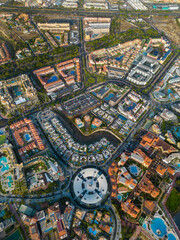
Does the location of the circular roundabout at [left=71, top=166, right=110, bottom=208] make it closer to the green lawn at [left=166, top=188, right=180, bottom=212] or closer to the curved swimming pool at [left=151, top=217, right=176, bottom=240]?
the curved swimming pool at [left=151, top=217, right=176, bottom=240]

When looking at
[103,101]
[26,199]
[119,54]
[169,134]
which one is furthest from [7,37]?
[169,134]

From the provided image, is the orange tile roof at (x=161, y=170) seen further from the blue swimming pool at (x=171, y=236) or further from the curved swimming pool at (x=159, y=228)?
the blue swimming pool at (x=171, y=236)

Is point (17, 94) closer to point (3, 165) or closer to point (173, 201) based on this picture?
point (3, 165)

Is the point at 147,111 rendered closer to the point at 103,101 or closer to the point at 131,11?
the point at 103,101

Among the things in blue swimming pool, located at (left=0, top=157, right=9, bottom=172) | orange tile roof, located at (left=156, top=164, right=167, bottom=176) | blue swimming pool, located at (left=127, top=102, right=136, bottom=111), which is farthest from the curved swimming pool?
blue swimming pool, located at (left=0, top=157, right=9, bottom=172)

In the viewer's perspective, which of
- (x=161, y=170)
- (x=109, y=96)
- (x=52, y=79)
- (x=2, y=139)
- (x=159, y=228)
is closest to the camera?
(x=159, y=228)

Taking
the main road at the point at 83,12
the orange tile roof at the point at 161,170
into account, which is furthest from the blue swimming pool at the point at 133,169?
the main road at the point at 83,12

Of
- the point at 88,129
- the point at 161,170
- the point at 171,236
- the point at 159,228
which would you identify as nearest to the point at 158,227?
the point at 159,228
